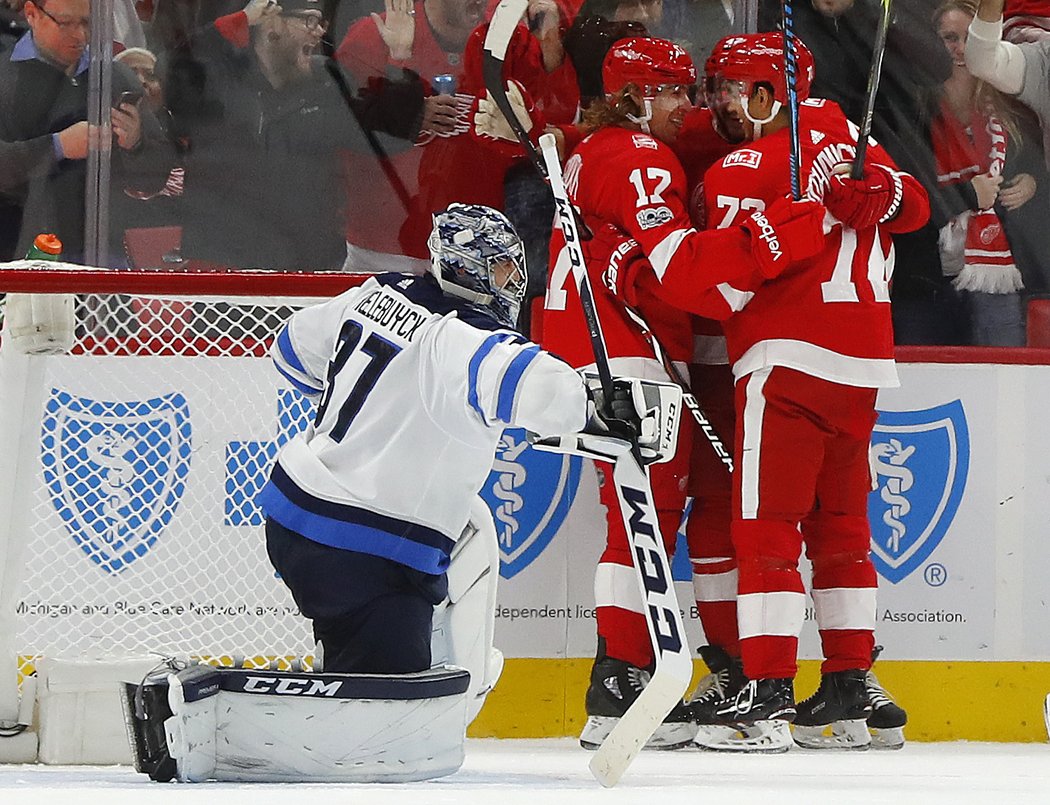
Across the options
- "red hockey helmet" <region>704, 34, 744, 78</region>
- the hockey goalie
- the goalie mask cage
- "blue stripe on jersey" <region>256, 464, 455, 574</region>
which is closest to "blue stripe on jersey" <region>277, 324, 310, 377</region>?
the hockey goalie

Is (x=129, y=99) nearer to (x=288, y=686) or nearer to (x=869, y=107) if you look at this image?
(x=869, y=107)

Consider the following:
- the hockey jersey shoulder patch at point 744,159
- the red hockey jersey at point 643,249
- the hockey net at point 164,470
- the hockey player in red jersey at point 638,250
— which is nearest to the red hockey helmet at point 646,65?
the hockey player in red jersey at point 638,250

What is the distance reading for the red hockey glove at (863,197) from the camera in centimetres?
321

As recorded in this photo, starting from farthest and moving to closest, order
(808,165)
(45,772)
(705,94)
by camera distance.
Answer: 1. (705,94)
2. (808,165)
3. (45,772)

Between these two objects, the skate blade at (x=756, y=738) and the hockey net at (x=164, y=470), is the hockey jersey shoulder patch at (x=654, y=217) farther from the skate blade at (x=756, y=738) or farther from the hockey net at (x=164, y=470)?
the skate blade at (x=756, y=738)

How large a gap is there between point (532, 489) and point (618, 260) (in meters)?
0.60

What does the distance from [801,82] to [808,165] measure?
0.66 feet

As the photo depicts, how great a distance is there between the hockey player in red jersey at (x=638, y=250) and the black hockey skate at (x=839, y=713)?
0.25m

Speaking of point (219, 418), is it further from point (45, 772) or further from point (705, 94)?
point (705, 94)

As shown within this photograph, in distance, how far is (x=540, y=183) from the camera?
12.5ft

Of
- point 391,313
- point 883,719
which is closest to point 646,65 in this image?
point 391,313

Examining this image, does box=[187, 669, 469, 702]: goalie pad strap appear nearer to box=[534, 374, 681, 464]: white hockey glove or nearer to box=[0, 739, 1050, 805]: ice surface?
box=[0, 739, 1050, 805]: ice surface

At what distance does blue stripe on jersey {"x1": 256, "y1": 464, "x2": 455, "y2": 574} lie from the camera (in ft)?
8.58

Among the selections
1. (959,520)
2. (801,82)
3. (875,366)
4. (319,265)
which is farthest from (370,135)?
(959,520)
